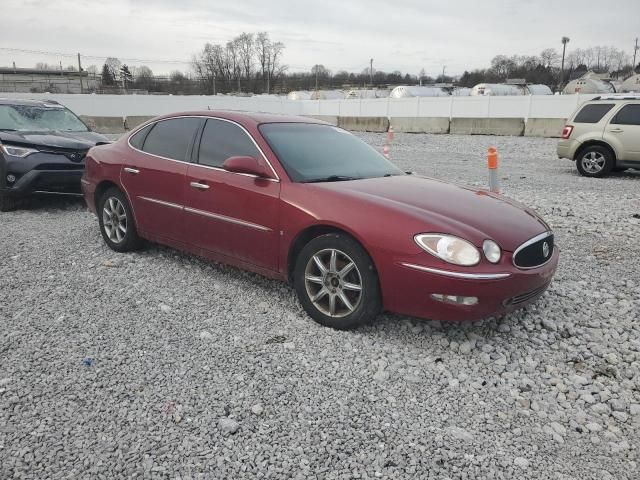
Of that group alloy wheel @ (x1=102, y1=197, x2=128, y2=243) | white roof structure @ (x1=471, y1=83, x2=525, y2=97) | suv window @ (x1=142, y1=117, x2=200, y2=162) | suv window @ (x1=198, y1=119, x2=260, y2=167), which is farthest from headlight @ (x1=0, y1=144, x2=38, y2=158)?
white roof structure @ (x1=471, y1=83, x2=525, y2=97)

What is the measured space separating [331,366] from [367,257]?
0.78 meters

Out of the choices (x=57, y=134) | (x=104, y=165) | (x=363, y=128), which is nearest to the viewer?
(x=104, y=165)

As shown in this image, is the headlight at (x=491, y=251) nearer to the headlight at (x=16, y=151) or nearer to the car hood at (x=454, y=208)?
the car hood at (x=454, y=208)

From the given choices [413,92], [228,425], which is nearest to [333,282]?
[228,425]

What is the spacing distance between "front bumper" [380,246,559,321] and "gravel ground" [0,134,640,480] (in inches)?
12.9

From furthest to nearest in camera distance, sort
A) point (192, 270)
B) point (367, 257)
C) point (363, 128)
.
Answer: point (363, 128) → point (192, 270) → point (367, 257)

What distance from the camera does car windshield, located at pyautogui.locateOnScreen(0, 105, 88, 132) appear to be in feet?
26.5

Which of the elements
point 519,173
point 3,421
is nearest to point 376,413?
point 3,421

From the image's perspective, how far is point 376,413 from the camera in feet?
9.58

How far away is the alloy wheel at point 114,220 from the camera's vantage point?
18.6ft

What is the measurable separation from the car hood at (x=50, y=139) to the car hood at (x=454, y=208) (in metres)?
5.16

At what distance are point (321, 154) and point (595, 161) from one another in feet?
31.4

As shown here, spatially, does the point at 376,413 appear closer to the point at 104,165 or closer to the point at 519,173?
the point at 104,165

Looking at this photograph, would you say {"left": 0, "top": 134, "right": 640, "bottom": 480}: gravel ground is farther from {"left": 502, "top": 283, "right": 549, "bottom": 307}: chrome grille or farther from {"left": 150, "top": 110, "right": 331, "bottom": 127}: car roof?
{"left": 150, "top": 110, "right": 331, "bottom": 127}: car roof
